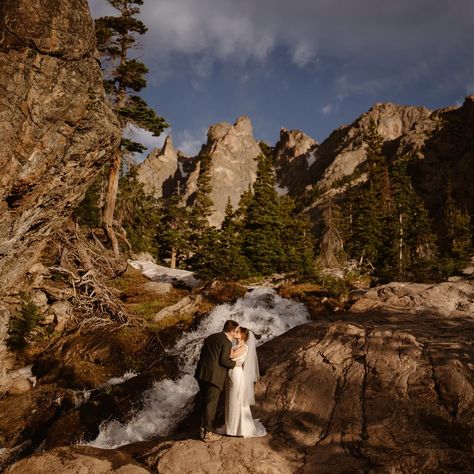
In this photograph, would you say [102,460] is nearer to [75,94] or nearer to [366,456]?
[366,456]

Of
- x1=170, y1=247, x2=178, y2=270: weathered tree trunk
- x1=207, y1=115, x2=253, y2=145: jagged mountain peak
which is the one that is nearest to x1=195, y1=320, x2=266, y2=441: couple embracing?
x1=170, y1=247, x2=178, y2=270: weathered tree trunk

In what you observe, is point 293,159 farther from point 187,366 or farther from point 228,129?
point 187,366

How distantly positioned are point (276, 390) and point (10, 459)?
7.59 meters

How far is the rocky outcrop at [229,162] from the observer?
146875 mm

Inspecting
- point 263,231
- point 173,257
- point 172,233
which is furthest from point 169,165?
point 263,231

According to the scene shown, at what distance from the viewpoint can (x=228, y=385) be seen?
754cm

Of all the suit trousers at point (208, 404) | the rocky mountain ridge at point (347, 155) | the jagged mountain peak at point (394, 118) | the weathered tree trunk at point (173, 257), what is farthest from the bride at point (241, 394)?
the jagged mountain peak at point (394, 118)

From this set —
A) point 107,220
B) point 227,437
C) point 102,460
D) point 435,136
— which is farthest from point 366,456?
point 435,136

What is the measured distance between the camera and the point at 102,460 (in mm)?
6465

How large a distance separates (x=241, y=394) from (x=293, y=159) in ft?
576

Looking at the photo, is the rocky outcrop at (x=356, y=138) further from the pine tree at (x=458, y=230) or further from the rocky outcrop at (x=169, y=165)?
the pine tree at (x=458, y=230)

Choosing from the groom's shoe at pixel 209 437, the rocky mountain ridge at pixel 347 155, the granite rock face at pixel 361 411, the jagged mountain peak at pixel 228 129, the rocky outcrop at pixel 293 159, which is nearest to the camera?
the granite rock face at pixel 361 411

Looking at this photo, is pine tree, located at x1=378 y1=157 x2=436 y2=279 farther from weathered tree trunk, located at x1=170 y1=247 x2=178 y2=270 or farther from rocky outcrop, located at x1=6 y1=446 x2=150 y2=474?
rocky outcrop, located at x1=6 y1=446 x2=150 y2=474

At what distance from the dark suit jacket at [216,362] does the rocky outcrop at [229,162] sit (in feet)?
425
